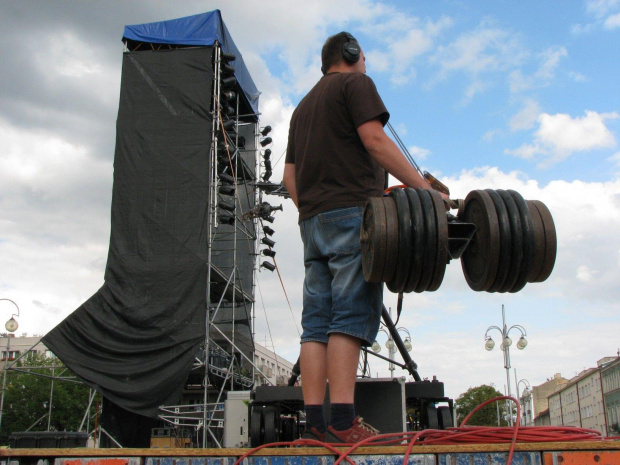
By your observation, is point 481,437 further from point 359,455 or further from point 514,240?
point 514,240

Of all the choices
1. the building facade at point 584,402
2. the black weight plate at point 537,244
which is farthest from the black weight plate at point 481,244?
the building facade at point 584,402

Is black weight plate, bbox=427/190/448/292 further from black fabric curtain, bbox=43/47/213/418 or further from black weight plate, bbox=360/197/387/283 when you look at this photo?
black fabric curtain, bbox=43/47/213/418

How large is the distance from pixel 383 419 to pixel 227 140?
10.9 metres

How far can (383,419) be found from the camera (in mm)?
3869

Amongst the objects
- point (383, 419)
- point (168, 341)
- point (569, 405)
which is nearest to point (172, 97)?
point (168, 341)

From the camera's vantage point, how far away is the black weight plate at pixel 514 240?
7.43 ft

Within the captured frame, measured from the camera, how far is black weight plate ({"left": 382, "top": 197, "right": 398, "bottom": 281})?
2.14 m

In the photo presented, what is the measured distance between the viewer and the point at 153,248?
40.9 ft

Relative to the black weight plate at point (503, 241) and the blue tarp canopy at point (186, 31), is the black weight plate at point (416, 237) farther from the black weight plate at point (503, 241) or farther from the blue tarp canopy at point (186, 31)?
the blue tarp canopy at point (186, 31)

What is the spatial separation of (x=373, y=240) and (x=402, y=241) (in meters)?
0.11

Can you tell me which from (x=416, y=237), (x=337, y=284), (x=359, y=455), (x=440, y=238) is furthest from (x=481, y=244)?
(x=359, y=455)

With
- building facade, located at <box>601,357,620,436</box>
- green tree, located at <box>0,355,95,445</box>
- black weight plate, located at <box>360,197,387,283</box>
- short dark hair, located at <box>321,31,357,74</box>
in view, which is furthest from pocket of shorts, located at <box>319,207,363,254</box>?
building facade, located at <box>601,357,620,436</box>

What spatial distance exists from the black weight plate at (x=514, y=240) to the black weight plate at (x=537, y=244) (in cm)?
7

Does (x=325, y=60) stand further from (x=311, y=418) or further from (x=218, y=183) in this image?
(x=218, y=183)
